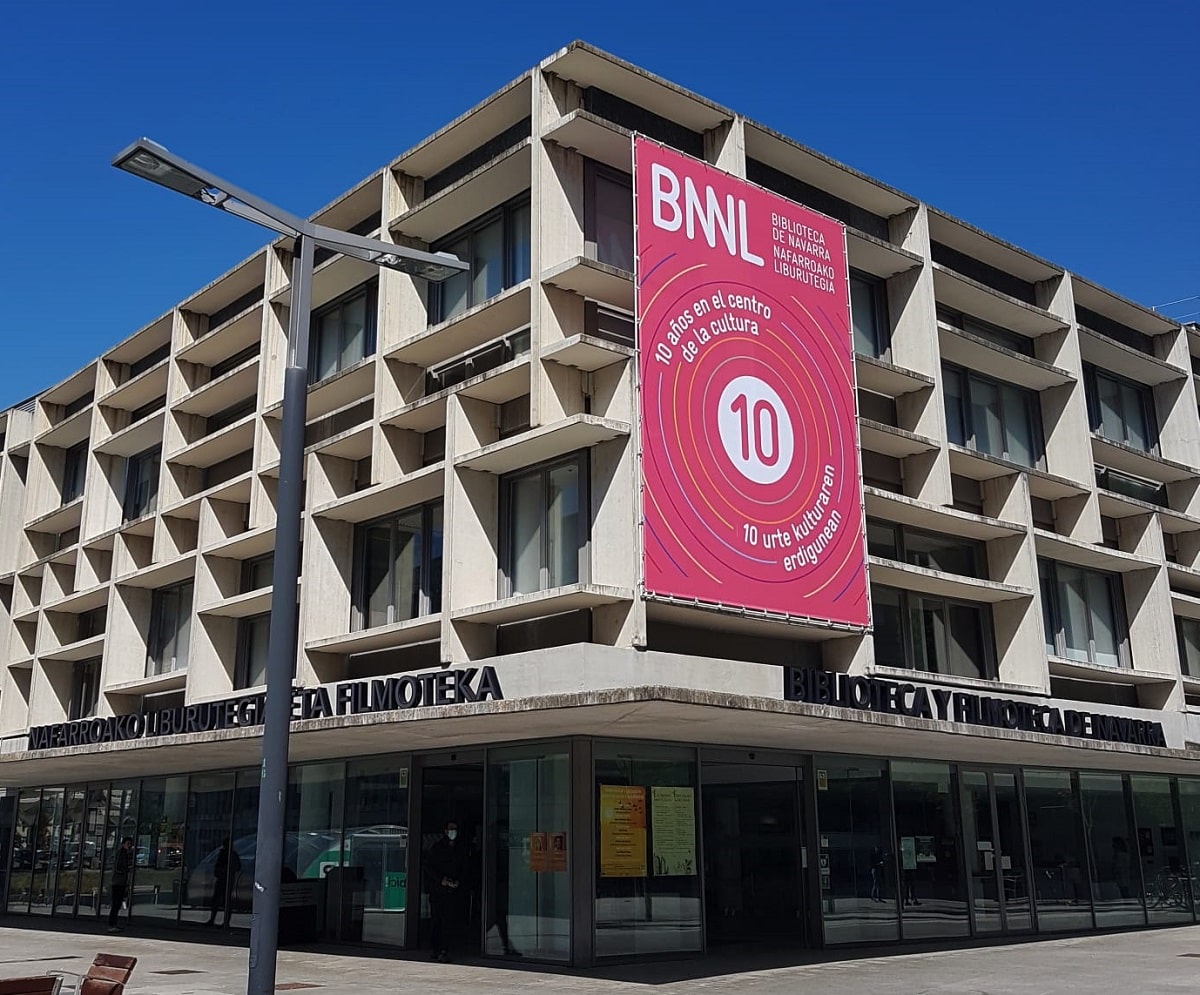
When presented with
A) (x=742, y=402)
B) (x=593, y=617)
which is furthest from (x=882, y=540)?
(x=593, y=617)

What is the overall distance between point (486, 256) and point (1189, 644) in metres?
20.9

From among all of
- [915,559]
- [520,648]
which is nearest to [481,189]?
[520,648]

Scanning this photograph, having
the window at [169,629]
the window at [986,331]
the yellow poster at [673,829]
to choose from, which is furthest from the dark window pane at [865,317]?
the window at [169,629]

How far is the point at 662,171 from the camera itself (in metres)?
20.2

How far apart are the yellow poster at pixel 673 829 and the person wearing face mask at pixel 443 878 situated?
121 inches

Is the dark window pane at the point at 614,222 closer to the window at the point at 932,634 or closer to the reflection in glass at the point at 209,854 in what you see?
the window at the point at 932,634

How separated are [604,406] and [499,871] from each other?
7291mm

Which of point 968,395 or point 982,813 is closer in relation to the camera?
point 982,813

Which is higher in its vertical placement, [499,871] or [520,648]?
[520,648]

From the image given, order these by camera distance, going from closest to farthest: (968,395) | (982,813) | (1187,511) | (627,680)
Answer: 1. (627,680)
2. (982,813)
3. (968,395)
4. (1187,511)

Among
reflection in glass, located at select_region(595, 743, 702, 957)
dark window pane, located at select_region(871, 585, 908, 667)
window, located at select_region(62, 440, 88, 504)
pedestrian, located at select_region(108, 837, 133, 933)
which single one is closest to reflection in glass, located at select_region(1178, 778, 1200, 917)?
dark window pane, located at select_region(871, 585, 908, 667)

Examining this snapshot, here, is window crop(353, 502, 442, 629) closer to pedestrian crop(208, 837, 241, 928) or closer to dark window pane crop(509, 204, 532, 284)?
dark window pane crop(509, 204, 532, 284)

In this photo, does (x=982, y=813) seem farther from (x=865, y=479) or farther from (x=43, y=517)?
(x=43, y=517)

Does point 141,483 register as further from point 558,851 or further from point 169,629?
point 558,851
